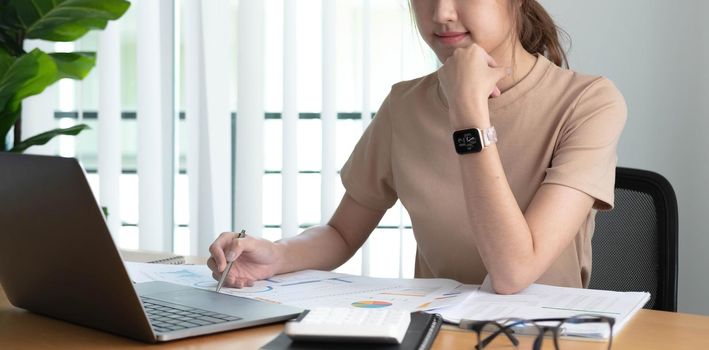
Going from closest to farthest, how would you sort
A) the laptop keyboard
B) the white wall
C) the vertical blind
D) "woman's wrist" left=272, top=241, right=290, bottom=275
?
the laptop keyboard < "woman's wrist" left=272, top=241, right=290, bottom=275 < the white wall < the vertical blind

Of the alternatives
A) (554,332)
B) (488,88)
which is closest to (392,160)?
(488,88)

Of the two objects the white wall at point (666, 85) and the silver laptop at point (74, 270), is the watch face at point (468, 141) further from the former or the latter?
the white wall at point (666, 85)

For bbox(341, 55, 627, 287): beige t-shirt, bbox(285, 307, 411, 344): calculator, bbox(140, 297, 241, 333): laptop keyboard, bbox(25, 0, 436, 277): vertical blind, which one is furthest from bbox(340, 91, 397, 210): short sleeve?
bbox(25, 0, 436, 277): vertical blind

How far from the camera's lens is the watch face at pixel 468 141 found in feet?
4.32

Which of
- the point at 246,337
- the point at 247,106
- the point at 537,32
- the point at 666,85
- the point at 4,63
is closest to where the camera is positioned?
the point at 246,337

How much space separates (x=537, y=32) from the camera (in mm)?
1684

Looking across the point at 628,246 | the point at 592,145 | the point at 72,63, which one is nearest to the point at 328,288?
the point at 592,145

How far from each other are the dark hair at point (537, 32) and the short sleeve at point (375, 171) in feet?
0.92

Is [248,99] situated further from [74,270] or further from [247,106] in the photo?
[74,270]

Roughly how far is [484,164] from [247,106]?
5.79ft

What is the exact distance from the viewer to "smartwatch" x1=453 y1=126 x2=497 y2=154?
1.32 m

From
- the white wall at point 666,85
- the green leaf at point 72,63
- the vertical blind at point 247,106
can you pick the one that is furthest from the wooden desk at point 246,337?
the vertical blind at point 247,106

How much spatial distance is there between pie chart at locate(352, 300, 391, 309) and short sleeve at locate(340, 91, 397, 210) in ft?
1.71

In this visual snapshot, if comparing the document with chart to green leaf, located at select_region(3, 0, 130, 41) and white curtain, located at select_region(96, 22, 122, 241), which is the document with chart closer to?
green leaf, located at select_region(3, 0, 130, 41)
